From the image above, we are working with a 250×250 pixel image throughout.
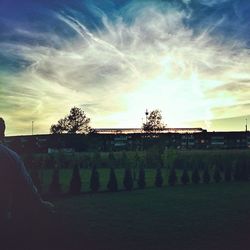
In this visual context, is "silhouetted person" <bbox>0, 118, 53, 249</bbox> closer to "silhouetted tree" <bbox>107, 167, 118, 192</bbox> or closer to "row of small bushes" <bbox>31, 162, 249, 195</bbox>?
"row of small bushes" <bbox>31, 162, 249, 195</bbox>

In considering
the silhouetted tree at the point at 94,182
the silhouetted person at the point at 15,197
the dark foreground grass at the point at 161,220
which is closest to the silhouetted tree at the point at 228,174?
the dark foreground grass at the point at 161,220

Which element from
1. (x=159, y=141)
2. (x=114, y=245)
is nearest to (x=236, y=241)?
(x=114, y=245)

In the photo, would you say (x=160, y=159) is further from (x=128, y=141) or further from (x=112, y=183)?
(x=128, y=141)

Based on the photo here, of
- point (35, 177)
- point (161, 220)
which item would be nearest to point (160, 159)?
point (35, 177)

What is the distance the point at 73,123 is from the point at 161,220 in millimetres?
102320

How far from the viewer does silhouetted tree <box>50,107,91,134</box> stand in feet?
378

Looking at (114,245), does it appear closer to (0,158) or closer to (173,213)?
(173,213)

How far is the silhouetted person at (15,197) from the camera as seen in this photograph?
3.33 metres

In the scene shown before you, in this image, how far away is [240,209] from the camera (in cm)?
1702

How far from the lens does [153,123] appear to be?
102 m

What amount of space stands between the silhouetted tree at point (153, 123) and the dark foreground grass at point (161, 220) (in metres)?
78.5

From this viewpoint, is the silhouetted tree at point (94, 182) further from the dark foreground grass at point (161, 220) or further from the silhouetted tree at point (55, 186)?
the silhouetted tree at point (55, 186)

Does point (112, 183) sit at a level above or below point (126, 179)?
below

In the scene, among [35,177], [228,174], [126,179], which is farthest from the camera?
[228,174]
